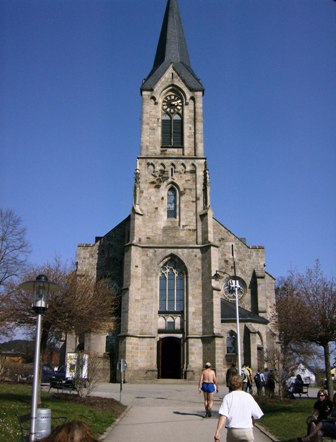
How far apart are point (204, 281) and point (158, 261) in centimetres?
348

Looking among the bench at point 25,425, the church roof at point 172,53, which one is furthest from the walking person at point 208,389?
the church roof at point 172,53

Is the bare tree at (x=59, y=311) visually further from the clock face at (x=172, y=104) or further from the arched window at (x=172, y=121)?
the clock face at (x=172, y=104)

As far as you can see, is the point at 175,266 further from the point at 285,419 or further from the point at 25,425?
the point at 25,425

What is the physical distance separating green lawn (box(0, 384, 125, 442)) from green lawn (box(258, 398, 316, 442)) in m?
4.30

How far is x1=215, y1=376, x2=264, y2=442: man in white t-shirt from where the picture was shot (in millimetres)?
7066

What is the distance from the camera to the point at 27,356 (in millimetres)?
67000

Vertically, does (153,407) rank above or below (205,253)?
below

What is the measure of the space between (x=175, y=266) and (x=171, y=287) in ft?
4.92

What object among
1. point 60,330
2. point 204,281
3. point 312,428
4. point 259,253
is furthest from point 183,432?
point 259,253

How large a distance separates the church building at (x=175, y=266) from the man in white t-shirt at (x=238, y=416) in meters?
25.5

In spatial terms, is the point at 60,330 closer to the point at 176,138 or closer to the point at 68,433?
the point at 68,433

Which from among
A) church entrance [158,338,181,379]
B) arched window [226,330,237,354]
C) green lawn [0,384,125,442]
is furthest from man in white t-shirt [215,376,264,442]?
arched window [226,330,237,354]

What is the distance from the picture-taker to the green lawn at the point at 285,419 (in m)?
12.2

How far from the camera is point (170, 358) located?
35.0 m
